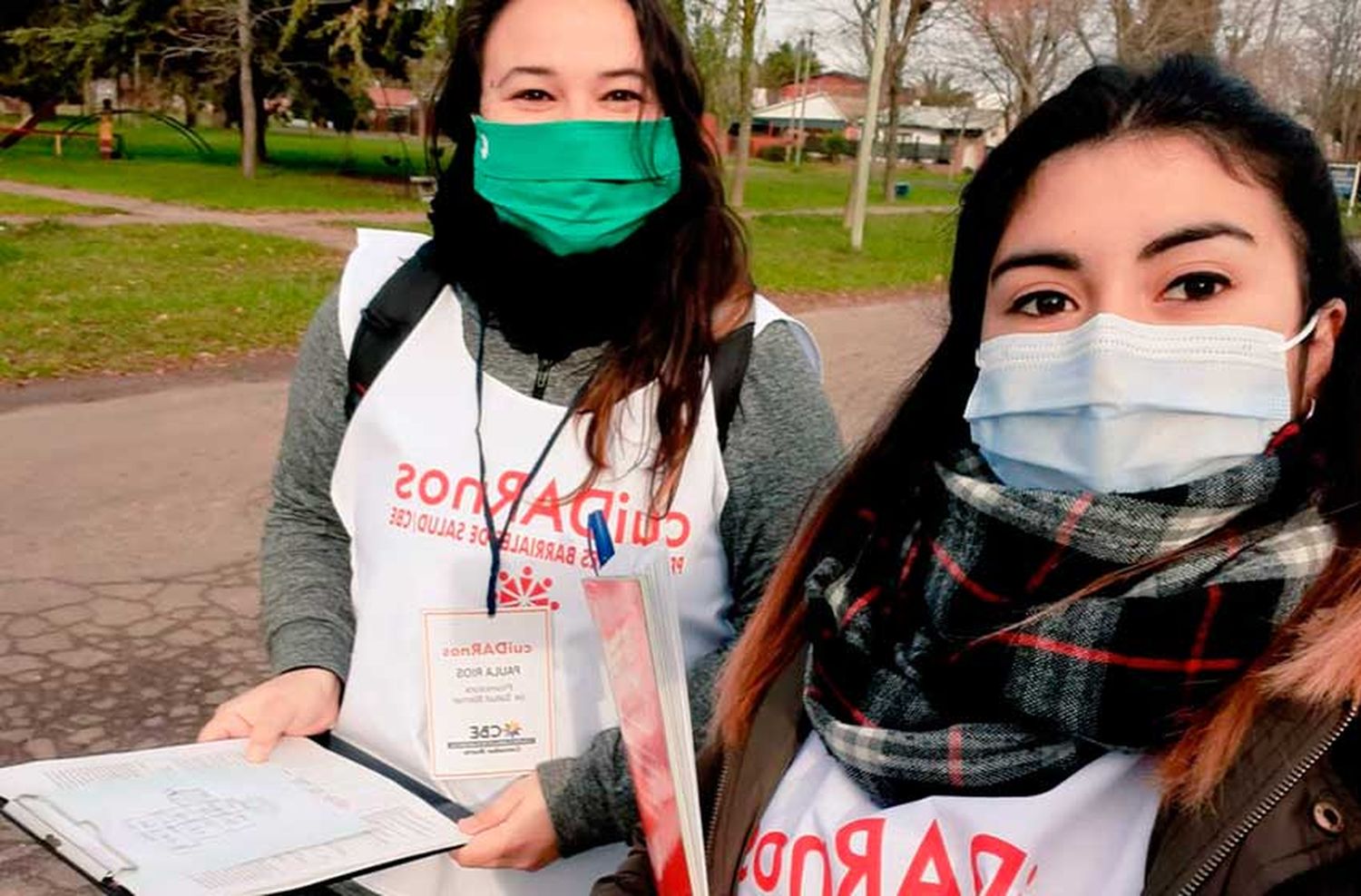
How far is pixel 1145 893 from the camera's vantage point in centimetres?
109

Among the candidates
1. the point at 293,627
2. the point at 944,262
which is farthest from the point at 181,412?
the point at 944,262

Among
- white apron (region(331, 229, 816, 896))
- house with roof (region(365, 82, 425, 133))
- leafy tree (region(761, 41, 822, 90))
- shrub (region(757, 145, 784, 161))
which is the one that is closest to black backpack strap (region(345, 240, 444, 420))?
white apron (region(331, 229, 816, 896))

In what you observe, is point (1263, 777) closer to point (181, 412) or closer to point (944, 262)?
point (944, 262)

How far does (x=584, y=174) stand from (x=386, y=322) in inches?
14.6

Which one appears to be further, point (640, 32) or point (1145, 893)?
point (640, 32)

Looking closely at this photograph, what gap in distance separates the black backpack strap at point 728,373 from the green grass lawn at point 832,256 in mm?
8886

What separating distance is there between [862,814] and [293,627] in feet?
3.00

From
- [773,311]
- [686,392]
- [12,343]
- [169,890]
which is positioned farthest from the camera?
[12,343]

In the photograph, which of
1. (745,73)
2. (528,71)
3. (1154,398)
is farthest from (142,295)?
(745,73)

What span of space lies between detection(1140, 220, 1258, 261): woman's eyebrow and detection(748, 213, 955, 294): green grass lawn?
30.4 ft

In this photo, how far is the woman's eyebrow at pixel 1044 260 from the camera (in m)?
1.30

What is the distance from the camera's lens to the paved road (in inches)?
138

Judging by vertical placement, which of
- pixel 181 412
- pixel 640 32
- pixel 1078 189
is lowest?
pixel 181 412

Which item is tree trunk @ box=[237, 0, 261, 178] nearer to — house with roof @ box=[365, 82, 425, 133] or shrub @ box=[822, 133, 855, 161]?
house with roof @ box=[365, 82, 425, 133]
